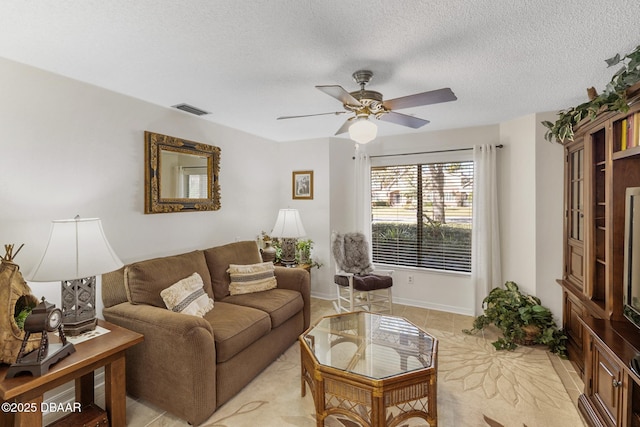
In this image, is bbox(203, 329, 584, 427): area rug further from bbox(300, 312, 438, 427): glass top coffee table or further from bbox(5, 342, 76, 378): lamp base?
bbox(5, 342, 76, 378): lamp base

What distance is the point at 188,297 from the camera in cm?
256

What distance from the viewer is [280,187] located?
497 cm

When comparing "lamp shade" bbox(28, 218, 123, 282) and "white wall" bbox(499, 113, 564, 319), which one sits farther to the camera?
"white wall" bbox(499, 113, 564, 319)

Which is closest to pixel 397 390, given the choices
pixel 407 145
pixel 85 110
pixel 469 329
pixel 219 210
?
pixel 469 329

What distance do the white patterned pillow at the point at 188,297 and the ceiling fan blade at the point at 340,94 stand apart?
1943mm

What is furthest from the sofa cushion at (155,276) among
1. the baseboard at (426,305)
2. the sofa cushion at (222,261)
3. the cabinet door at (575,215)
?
the cabinet door at (575,215)

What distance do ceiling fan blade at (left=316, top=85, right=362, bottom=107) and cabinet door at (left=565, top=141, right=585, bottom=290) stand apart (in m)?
2.00

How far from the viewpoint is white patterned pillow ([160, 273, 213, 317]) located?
246 centimetres

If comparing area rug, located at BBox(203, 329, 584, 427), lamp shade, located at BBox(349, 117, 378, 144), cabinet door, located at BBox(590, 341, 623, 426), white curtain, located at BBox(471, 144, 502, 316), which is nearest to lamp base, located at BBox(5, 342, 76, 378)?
area rug, located at BBox(203, 329, 584, 427)

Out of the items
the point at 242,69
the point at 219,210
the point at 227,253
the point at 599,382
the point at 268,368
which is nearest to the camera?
the point at 599,382

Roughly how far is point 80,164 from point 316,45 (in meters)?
2.08

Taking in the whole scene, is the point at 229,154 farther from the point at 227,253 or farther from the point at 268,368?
the point at 268,368

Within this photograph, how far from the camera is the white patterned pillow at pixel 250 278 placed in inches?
125

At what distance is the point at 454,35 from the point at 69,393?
3612 millimetres
